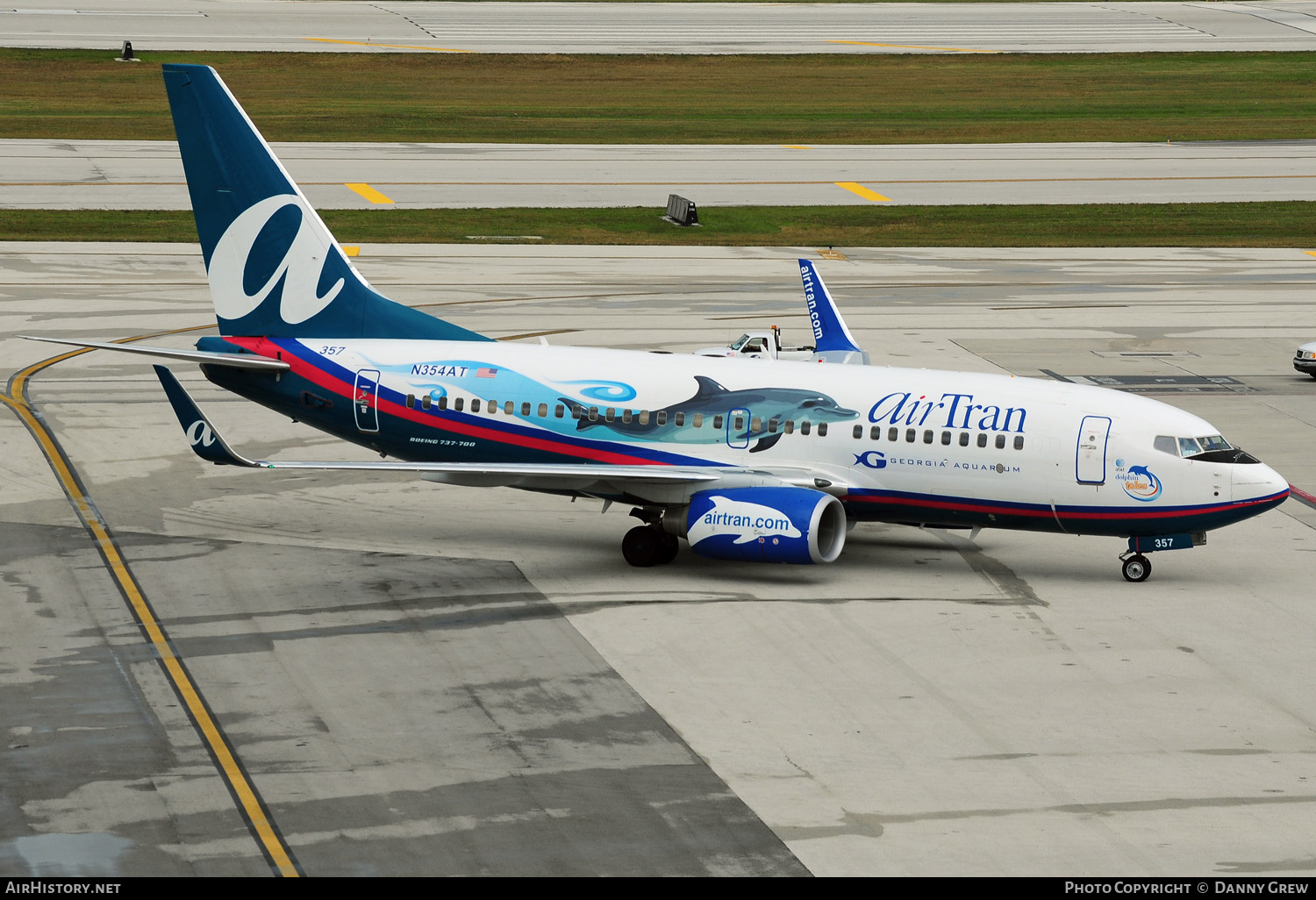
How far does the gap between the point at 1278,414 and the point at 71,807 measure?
35.8m

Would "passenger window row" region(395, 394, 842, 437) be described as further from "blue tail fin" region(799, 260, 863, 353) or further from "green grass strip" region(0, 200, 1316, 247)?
"green grass strip" region(0, 200, 1316, 247)

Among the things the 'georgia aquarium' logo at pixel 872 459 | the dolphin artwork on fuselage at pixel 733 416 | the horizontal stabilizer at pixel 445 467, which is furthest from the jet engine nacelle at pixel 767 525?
the dolphin artwork on fuselage at pixel 733 416

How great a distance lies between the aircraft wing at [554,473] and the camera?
31.4m

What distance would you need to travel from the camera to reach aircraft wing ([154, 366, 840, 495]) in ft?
103

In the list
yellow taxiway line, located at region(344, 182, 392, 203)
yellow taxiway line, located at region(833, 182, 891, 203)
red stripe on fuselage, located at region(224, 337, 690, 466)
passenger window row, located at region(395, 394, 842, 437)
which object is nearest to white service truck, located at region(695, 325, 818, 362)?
passenger window row, located at region(395, 394, 842, 437)

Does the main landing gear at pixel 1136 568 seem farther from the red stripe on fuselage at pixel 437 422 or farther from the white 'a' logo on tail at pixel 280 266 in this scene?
the white 'a' logo on tail at pixel 280 266

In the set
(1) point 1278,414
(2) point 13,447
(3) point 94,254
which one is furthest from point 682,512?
(3) point 94,254

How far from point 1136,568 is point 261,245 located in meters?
19.6

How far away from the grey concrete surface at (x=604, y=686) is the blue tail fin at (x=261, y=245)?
4.15 m

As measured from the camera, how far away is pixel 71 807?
22.0m

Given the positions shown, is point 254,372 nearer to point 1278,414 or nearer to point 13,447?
point 13,447

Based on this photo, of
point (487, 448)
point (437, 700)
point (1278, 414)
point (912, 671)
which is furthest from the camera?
point (1278, 414)

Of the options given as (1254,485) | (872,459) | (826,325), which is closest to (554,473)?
(872,459)

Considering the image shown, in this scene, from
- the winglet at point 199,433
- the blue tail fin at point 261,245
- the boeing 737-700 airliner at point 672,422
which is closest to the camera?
the winglet at point 199,433
